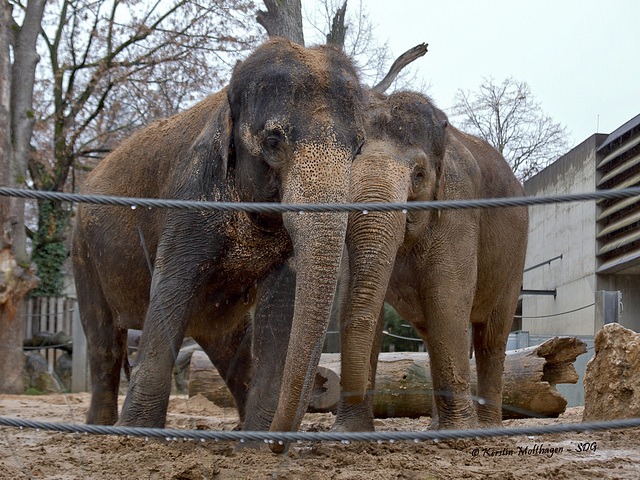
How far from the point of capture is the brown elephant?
4043 mm

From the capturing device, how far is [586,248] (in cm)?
1241

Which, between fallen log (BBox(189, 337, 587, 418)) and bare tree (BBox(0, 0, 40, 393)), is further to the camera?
bare tree (BBox(0, 0, 40, 393))

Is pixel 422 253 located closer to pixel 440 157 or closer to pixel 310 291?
pixel 440 157

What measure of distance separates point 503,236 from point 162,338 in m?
3.02

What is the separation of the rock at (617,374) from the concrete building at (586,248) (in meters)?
1.06

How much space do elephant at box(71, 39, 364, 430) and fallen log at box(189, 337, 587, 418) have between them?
2047 mm

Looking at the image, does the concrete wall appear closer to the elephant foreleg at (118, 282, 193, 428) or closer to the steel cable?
the elephant foreleg at (118, 282, 193, 428)

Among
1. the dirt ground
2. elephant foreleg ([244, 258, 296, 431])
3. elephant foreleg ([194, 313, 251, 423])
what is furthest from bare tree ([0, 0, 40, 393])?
elephant foreleg ([244, 258, 296, 431])

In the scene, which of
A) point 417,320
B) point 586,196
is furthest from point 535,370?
point 586,196

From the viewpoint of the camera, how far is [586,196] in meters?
2.38

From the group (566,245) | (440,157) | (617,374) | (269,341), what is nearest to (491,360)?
(617,374)

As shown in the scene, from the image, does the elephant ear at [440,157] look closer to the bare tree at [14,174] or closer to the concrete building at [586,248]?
the concrete building at [586,248]

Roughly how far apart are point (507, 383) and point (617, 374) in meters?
1.19

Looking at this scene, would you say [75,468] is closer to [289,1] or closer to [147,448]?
[147,448]
